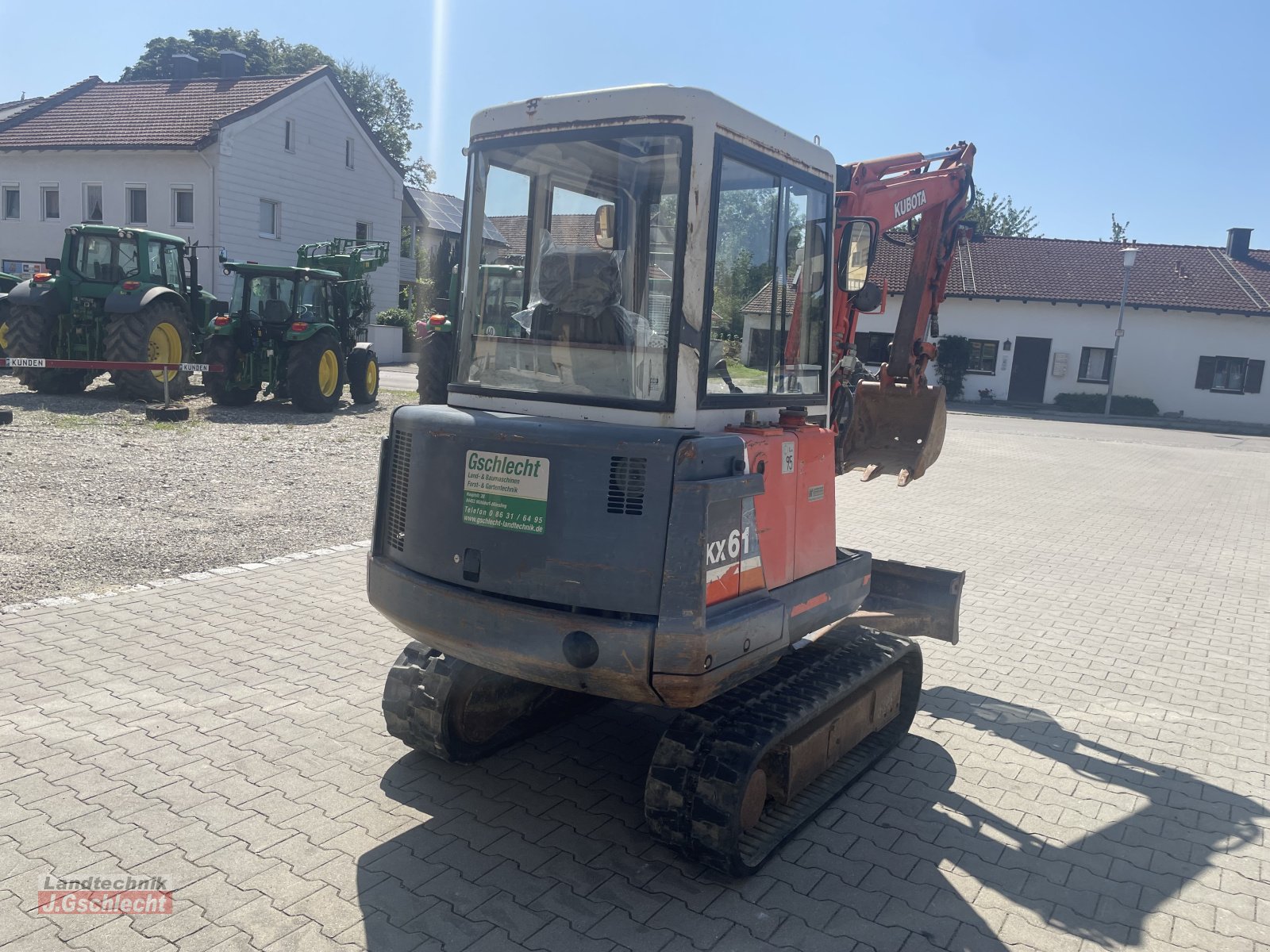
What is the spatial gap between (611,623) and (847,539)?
7457 mm

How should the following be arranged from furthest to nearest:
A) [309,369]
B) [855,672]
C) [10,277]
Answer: [10,277] < [309,369] < [855,672]

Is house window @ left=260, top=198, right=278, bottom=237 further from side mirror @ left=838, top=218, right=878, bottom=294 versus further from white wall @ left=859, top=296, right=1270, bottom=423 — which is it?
side mirror @ left=838, top=218, right=878, bottom=294

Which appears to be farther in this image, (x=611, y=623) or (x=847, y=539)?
(x=847, y=539)

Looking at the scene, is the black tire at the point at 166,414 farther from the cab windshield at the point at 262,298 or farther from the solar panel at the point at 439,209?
the solar panel at the point at 439,209

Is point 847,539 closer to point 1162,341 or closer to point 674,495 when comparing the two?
point 674,495

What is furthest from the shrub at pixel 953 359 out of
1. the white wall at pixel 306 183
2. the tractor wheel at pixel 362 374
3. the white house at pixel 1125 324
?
the tractor wheel at pixel 362 374

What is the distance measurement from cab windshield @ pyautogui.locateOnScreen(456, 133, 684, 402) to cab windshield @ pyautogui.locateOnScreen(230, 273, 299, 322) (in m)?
14.0

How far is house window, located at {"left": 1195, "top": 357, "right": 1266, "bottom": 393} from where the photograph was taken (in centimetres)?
3359

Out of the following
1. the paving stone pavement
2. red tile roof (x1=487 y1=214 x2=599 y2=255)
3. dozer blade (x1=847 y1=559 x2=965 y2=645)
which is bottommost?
the paving stone pavement

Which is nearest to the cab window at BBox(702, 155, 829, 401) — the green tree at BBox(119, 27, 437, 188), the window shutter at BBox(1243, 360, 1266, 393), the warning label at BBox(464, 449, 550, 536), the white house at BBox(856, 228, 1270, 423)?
the warning label at BBox(464, 449, 550, 536)

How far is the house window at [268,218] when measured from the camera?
97.8 feet

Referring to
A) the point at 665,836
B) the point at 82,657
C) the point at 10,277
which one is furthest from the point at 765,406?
the point at 10,277

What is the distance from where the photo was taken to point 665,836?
155 inches

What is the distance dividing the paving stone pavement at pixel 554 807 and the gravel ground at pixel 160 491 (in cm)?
82
